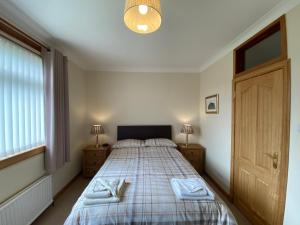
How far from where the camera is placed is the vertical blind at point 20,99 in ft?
5.72

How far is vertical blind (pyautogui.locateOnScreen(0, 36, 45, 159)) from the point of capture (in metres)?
1.74

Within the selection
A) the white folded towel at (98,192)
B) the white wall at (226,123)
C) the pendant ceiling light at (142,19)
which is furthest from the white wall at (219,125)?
the white folded towel at (98,192)

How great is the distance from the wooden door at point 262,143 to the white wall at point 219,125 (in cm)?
26

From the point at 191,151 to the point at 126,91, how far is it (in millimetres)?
2076

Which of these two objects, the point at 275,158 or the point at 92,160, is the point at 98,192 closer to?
the point at 275,158

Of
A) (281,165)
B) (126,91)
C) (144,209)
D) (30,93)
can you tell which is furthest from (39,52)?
(281,165)

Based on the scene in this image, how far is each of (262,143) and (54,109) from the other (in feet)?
9.21

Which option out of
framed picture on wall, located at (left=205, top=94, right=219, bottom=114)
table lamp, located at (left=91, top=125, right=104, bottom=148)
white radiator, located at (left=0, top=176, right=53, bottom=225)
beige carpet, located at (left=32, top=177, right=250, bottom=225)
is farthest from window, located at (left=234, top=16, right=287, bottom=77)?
white radiator, located at (left=0, top=176, right=53, bottom=225)

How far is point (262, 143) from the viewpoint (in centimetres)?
202

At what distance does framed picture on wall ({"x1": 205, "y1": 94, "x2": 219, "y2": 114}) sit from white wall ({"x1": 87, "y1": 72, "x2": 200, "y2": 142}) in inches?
20.5

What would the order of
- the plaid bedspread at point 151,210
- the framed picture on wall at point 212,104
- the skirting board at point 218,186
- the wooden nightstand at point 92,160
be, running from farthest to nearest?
1. the wooden nightstand at point 92,160
2. the framed picture on wall at point 212,104
3. the skirting board at point 218,186
4. the plaid bedspread at point 151,210

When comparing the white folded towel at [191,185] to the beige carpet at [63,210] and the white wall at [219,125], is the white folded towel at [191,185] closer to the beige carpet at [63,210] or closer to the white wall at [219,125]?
the beige carpet at [63,210]

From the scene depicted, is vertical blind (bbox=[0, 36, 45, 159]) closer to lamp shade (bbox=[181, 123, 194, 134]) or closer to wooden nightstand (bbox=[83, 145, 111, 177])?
wooden nightstand (bbox=[83, 145, 111, 177])

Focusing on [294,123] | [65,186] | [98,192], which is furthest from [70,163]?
[294,123]
